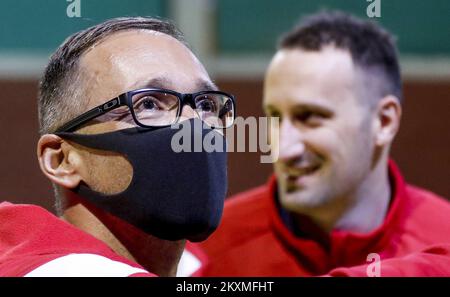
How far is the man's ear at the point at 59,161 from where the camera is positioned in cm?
129


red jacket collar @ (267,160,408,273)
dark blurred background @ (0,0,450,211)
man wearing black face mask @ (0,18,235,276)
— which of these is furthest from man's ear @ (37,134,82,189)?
dark blurred background @ (0,0,450,211)

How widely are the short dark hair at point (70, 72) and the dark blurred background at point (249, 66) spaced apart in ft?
4.57

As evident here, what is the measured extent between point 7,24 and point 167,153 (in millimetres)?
1642

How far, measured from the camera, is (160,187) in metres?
1.26

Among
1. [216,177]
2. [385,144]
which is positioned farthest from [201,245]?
[216,177]

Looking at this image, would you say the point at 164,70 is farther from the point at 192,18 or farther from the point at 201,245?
the point at 192,18

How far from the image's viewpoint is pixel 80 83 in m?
1.30

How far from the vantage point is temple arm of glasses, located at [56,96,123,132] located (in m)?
1.26

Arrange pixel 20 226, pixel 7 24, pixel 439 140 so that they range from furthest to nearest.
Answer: pixel 439 140
pixel 7 24
pixel 20 226

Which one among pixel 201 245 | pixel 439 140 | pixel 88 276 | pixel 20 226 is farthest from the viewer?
pixel 439 140

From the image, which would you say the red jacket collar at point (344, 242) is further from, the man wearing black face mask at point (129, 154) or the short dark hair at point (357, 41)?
the man wearing black face mask at point (129, 154)

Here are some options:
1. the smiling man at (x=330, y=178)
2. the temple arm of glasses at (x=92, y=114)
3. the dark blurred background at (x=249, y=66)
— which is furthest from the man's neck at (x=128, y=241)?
the dark blurred background at (x=249, y=66)

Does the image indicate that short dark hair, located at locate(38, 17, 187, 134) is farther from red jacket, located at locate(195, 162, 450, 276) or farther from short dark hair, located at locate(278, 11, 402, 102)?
short dark hair, located at locate(278, 11, 402, 102)

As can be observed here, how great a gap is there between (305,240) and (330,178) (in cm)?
17
